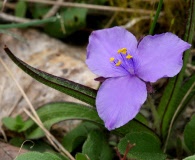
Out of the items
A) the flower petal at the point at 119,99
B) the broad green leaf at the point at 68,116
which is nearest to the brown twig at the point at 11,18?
the broad green leaf at the point at 68,116

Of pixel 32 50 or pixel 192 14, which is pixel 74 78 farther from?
pixel 192 14

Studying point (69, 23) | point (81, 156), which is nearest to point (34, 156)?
point (81, 156)

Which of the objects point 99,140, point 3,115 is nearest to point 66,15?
point 3,115

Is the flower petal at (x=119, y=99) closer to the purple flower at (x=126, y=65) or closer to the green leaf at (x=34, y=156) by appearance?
the purple flower at (x=126, y=65)

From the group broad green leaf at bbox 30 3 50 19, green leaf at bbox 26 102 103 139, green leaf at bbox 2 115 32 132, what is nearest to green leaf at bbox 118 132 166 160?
green leaf at bbox 26 102 103 139

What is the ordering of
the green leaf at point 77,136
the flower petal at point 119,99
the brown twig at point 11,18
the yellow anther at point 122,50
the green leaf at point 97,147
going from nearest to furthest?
the flower petal at point 119,99 < the yellow anther at point 122,50 < the green leaf at point 97,147 < the green leaf at point 77,136 < the brown twig at point 11,18

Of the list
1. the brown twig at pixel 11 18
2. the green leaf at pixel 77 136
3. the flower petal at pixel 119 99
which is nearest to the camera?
the flower petal at pixel 119 99
